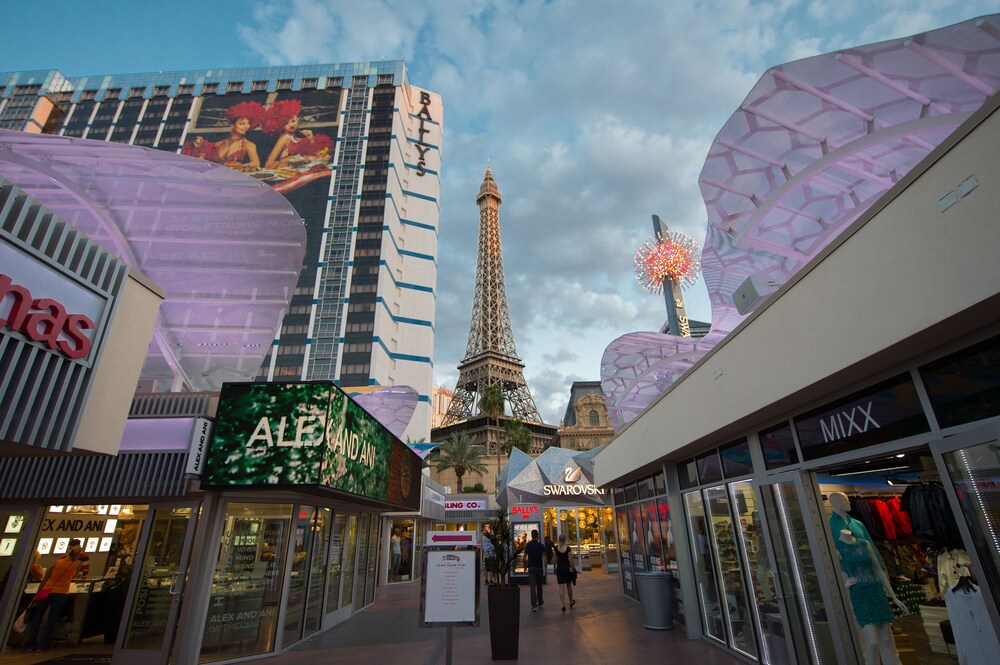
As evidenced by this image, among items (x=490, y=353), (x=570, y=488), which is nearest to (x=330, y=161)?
(x=490, y=353)

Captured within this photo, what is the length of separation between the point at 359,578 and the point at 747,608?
929 cm

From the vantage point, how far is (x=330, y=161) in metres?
57.1

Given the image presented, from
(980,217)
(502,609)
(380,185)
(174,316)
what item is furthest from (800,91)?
(380,185)

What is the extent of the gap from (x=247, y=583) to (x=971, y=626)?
8.77 meters

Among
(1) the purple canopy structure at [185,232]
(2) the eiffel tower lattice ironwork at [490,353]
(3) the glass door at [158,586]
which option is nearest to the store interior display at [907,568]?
(3) the glass door at [158,586]

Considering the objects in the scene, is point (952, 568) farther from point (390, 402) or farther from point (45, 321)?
point (390, 402)

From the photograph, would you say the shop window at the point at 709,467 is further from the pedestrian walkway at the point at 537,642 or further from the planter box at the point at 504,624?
the planter box at the point at 504,624

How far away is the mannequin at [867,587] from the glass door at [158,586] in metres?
8.48

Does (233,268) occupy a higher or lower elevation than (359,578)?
higher

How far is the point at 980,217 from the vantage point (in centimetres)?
270

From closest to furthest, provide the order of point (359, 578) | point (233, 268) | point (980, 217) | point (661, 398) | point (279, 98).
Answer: point (980, 217), point (661, 398), point (233, 268), point (359, 578), point (279, 98)

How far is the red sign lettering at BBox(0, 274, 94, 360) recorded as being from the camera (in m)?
3.60

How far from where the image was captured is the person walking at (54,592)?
7.50 metres

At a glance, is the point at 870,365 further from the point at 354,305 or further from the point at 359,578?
the point at 354,305
